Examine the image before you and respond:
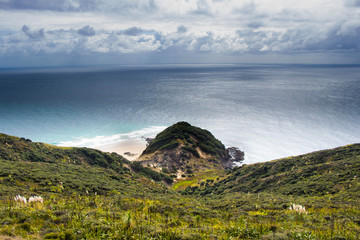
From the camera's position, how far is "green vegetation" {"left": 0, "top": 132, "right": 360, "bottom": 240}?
28.1ft

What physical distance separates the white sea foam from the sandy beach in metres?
2.47

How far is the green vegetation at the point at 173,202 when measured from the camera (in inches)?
338

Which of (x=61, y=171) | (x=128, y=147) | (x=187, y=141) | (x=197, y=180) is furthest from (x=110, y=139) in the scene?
(x=61, y=171)

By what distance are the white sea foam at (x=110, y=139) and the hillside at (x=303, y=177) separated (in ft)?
127

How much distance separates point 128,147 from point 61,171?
39.9 m

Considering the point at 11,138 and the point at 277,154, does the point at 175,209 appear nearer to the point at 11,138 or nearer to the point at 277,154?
the point at 11,138

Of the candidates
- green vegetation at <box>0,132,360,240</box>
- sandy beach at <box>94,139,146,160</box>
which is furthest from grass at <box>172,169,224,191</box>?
sandy beach at <box>94,139,146,160</box>

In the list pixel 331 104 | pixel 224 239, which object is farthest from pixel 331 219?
pixel 331 104

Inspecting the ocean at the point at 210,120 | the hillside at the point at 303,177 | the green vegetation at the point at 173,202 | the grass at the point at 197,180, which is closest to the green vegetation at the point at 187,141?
the grass at the point at 197,180

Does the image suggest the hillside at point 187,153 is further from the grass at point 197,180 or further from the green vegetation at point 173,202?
the green vegetation at point 173,202

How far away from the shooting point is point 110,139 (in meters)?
70.5

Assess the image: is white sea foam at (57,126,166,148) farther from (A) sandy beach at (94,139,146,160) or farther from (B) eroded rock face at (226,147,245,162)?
(B) eroded rock face at (226,147,245,162)

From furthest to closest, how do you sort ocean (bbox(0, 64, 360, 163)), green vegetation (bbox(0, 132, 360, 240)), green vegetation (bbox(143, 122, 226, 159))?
ocean (bbox(0, 64, 360, 163)) < green vegetation (bbox(143, 122, 226, 159)) < green vegetation (bbox(0, 132, 360, 240))

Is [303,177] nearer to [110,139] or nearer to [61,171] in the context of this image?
[61,171]
